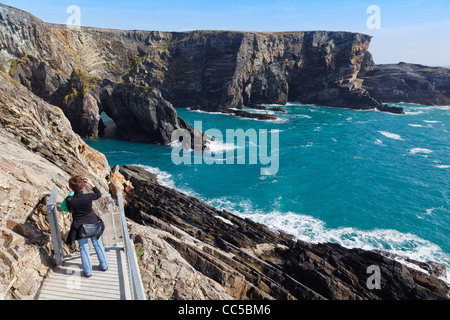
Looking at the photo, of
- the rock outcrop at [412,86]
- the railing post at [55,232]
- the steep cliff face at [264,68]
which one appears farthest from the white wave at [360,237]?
the rock outcrop at [412,86]

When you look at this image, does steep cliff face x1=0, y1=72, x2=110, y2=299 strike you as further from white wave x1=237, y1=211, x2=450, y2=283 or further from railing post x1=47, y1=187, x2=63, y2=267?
white wave x1=237, y1=211, x2=450, y2=283

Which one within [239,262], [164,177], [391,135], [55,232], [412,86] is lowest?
[239,262]

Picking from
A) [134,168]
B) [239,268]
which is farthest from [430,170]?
[134,168]

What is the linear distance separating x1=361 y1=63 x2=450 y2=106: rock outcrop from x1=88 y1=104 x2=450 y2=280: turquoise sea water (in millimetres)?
48474

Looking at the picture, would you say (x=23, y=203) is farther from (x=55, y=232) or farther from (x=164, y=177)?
(x=164, y=177)

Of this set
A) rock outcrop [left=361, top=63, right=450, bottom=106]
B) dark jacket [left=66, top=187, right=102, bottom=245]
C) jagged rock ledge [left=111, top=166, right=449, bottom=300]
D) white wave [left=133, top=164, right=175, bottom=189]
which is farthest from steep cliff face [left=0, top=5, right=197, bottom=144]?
rock outcrop [left=361, top=63, right=450, bottom=106]

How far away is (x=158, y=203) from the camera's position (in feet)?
81.3

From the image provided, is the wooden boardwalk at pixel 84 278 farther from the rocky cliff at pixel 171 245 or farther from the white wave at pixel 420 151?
the white wave at pixel 420 151

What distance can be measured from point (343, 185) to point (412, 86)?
320 ft

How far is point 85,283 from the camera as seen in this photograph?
256 inches

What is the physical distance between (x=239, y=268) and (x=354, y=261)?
10.00 m

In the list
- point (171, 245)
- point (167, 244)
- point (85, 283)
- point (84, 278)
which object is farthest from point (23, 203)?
point (171, 245)

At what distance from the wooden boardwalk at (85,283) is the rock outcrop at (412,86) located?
119 metres

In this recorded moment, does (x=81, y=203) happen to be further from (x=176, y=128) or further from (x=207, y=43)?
(x=207, y=43)
